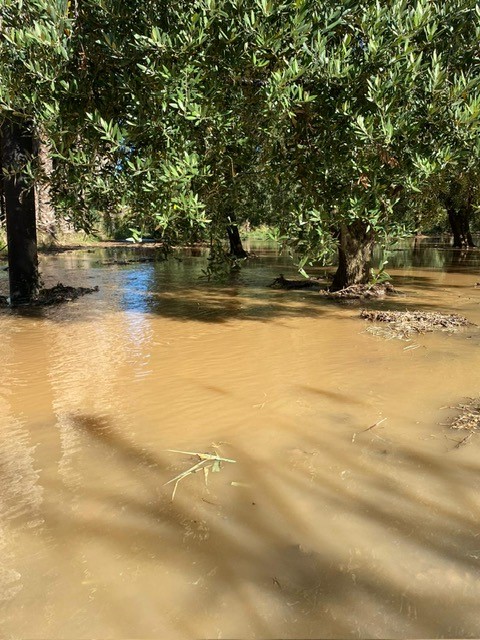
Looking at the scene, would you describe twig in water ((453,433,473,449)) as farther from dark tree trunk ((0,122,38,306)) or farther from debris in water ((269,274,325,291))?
debris in water ((269,274,325,291))

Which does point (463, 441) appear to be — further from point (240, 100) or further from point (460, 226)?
point (460, 226)

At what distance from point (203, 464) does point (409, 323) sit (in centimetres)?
577

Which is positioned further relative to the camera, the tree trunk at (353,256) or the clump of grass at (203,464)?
the tree trunk at (353,256)

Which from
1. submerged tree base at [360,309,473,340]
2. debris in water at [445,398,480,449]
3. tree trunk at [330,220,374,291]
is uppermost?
tree trunk at [330,220,374,291]

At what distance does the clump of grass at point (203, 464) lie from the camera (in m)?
3.38

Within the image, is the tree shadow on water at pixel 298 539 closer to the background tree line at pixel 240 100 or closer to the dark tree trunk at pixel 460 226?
the background tree line at pixel 240 100

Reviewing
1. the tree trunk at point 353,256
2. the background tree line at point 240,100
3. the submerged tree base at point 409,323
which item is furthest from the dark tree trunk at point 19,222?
the submerged tree base at point 409,323

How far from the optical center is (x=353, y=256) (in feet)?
37.7

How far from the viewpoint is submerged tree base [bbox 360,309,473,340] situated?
7.81 m

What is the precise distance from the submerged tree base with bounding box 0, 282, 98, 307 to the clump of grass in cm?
781

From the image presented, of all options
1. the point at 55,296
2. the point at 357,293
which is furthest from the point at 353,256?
the point at 55,296

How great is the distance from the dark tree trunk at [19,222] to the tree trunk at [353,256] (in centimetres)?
674

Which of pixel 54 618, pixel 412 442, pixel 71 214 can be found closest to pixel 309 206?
pixel 71 214

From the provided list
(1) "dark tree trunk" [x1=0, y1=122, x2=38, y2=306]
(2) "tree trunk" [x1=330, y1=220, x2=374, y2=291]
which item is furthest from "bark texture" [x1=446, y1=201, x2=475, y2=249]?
(1) "dark tree trunk" [x1=0, y1=122, x2=38, y2=306]
